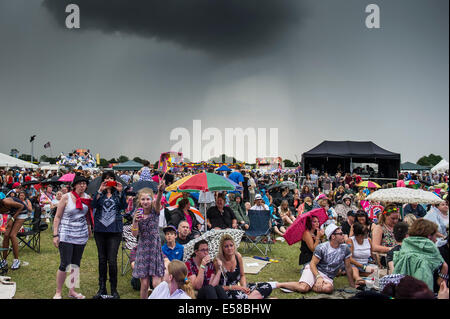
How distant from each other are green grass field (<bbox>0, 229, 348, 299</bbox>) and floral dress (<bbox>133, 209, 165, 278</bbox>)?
2.71ft

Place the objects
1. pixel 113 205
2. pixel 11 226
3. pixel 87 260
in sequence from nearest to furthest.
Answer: pixel 113 205
pixel 11 226
pixel 87 260

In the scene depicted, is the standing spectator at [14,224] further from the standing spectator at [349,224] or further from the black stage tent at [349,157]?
the black stage tent at [349,157]

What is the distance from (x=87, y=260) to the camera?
20.6 ft

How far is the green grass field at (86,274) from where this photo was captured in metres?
4.61

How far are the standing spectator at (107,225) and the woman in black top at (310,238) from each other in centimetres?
290

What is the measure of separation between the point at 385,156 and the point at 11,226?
17126 millimetres

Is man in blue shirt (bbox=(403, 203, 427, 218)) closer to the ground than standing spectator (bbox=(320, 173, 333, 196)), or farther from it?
farther from it

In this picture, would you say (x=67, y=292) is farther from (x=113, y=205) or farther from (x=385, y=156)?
(x=385, y=156)

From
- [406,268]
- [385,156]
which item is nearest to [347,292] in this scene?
[406,268]

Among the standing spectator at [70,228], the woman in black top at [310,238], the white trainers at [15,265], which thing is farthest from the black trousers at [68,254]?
the woman in black top at [310,238]

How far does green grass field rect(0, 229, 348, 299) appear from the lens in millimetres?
4613

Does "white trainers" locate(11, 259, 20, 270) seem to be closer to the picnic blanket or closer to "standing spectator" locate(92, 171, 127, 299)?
"standing spectator" locate(92, 171, 127, 299)

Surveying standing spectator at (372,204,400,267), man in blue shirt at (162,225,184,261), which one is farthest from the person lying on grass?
man in blue shirt at (162,225,184,261)
